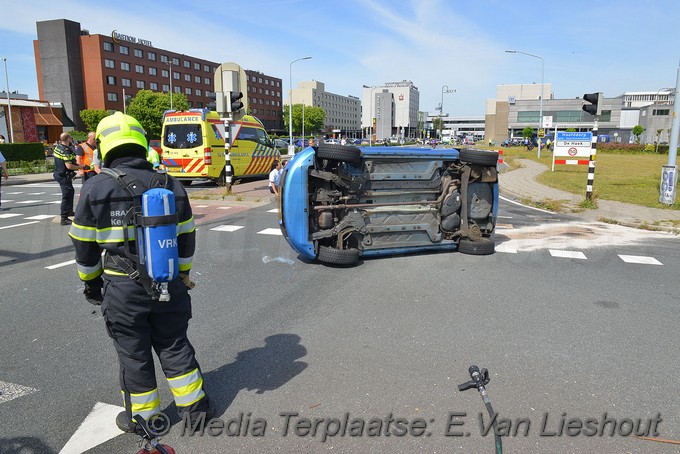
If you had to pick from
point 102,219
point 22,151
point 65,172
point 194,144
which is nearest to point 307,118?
point 22,151

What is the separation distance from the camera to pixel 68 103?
69.9 metres

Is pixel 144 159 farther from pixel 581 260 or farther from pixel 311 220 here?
pixel 581 260

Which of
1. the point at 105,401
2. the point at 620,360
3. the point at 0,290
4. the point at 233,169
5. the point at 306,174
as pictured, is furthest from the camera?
the point at 233,169

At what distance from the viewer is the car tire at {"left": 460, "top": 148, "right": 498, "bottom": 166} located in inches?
290

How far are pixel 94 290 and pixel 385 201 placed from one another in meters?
4.85

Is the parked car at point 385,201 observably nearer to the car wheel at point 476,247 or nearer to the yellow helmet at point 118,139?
the car wheel at point 476,247

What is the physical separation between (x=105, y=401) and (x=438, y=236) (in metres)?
5.39

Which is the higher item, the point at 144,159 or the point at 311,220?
the point at 144,159

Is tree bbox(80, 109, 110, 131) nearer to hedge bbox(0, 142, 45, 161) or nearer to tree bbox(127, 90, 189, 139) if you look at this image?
tree bbox(127, 90, 189, 139)

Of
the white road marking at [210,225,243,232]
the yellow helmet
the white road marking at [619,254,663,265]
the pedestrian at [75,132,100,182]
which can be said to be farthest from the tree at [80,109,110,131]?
the yellow helmet

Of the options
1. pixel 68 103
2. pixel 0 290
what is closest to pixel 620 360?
pixel 0 290

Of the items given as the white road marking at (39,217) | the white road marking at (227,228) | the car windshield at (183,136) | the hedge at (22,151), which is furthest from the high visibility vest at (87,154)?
the hedge at (22,151)

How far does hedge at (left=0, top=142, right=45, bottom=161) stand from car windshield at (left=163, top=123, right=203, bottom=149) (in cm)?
1453

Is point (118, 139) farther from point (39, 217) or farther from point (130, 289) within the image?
point (39, 217)
